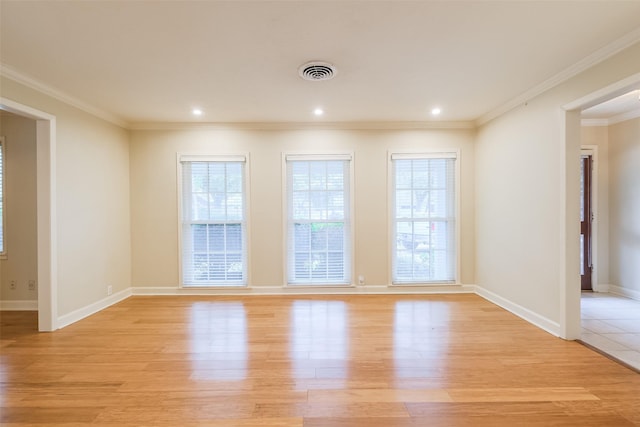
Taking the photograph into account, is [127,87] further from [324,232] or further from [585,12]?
[585,12]

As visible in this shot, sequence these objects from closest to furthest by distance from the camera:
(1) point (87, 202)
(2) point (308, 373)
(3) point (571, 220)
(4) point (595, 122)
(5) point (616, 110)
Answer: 1. (2) point (308, 373)
2. (3) point (571, 220)
3. (1) point (87, 202)
4. (5) point (616, 110)
5. (4) point (595, 122)

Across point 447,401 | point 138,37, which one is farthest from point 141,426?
point 138,37

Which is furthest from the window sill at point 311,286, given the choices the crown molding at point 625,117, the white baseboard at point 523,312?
the crown molding at point 625,117

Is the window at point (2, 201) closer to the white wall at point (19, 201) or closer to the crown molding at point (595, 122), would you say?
the white wall at point (19, 201)

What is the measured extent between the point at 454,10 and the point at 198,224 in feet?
13.2

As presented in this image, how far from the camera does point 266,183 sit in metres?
4.45

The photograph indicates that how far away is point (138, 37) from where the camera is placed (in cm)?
219

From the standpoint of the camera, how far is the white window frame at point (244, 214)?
441cm

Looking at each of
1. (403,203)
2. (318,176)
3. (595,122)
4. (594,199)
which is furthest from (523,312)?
(595,122)

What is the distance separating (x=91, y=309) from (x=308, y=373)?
10.2 feet

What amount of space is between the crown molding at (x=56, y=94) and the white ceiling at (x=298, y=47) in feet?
0.09

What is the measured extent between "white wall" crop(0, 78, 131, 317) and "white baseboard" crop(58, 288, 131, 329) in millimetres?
41

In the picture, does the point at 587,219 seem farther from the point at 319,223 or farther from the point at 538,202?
the point at 319,223

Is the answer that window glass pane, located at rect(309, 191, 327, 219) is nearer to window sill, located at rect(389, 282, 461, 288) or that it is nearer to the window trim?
window sill, located at rect(389, 282, 461, 288)
